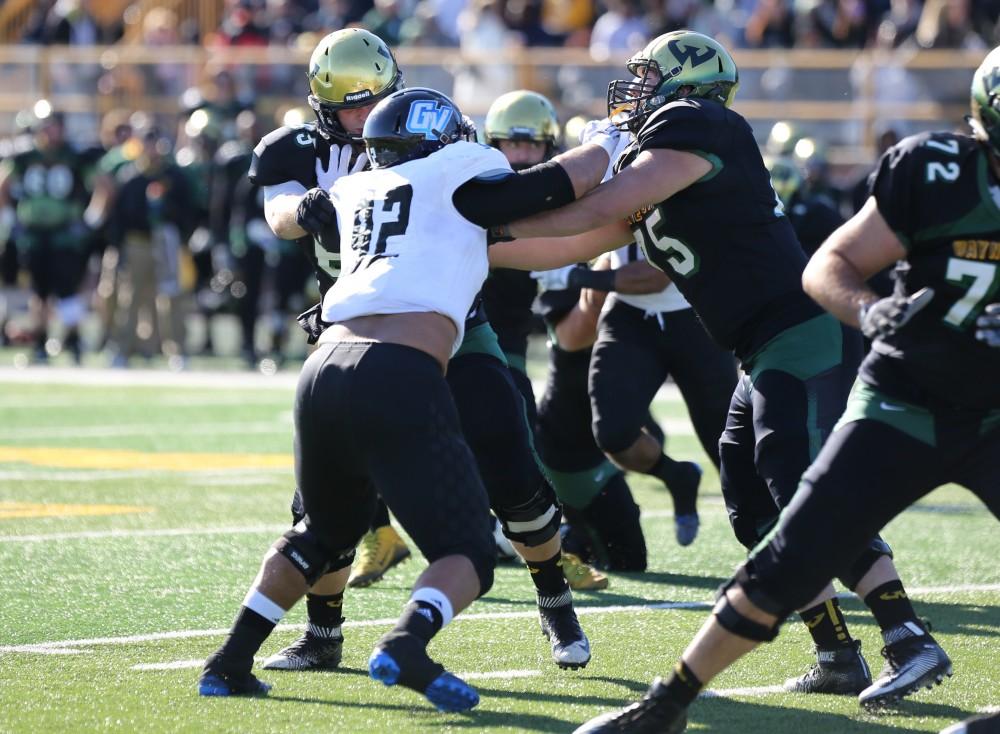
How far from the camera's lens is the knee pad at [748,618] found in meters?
4.21

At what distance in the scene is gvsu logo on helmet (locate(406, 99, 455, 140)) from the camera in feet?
15.7

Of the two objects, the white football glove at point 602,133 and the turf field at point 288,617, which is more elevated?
the white football glove at point 602,133

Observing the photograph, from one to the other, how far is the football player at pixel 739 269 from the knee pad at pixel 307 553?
3.34 feet

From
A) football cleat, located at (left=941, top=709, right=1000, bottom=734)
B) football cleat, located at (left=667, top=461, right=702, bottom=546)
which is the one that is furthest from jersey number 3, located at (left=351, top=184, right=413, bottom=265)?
football cleat, located at (left=667, top=461, right=702, bottom=546)

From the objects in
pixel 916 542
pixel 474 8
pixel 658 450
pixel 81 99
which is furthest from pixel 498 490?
pixel 81 99

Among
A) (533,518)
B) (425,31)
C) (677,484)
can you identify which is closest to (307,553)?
(533,518)

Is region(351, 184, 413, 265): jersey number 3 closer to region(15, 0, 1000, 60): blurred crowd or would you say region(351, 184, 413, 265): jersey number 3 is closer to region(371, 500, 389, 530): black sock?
region(371, 500, 389, 530): black sock

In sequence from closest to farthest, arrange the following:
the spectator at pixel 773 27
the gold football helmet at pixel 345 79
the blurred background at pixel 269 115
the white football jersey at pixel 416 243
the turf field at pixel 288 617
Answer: the white football jersey at pixel 416 243 → the turf field at pixel 288 617 → the gold football helmet at pixel 345 79 → the blurred background at pixel 269 115 → the spectator at pixel 773 27

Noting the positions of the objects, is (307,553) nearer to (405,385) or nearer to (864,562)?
(405,385)

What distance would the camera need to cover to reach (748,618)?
166 inches

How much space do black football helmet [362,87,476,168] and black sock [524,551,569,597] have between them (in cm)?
140

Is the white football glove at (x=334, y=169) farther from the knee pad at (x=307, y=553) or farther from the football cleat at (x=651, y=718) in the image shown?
the football cleat at (x=651, y=718)

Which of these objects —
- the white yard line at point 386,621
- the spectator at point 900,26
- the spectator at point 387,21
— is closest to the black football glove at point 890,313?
the white yard line at point 386,621

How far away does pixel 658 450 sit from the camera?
24.7 feet
